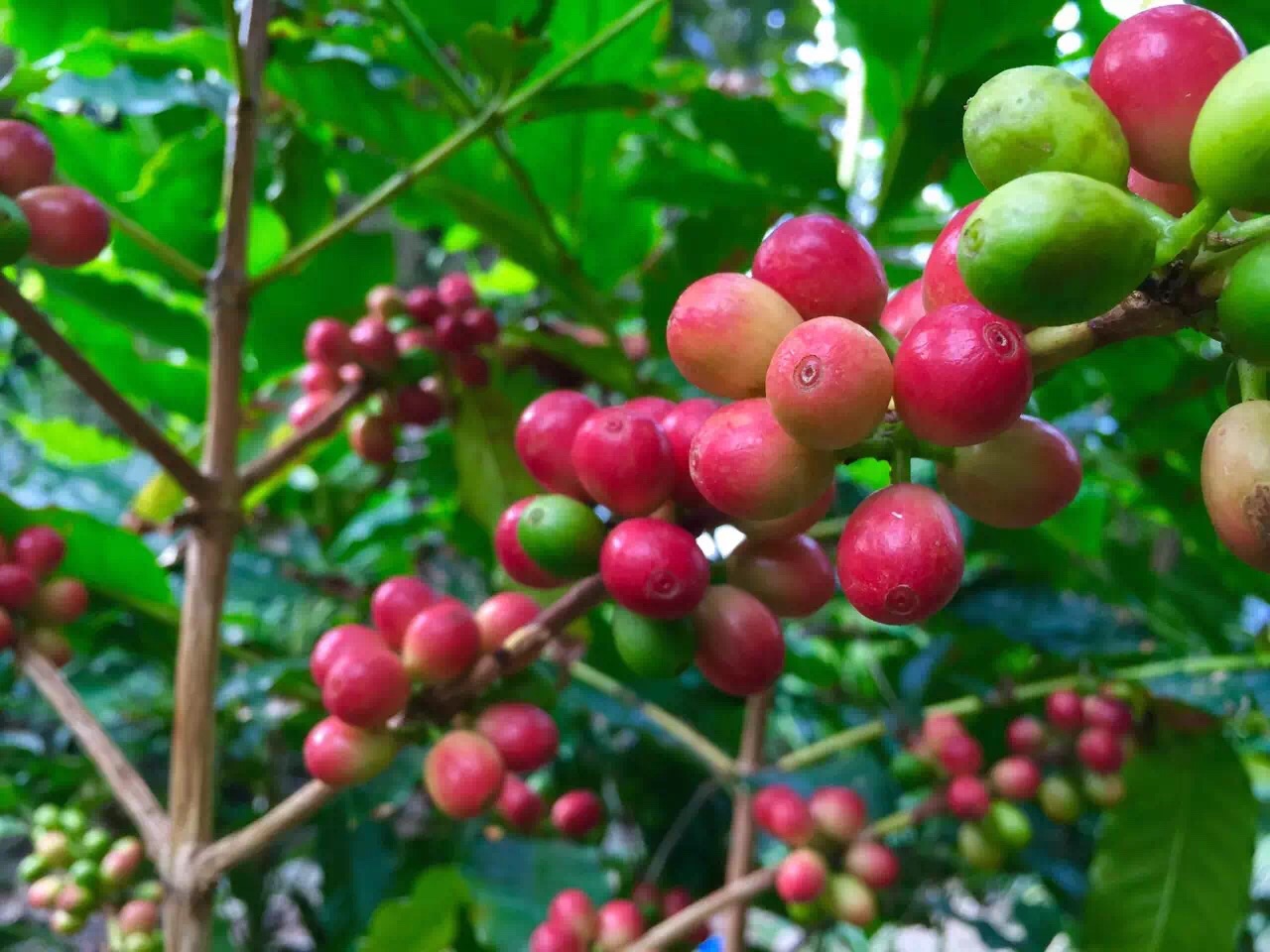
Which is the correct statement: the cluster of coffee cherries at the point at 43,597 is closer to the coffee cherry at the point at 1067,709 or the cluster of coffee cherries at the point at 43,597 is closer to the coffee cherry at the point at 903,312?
the coffee cherry at the point at 903,312

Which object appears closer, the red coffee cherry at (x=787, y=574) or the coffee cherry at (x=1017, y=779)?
the red coffee cherry at (x=787, y=574)

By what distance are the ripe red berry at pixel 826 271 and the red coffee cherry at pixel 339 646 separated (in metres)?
0.32

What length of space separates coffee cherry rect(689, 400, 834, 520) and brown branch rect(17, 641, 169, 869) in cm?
54

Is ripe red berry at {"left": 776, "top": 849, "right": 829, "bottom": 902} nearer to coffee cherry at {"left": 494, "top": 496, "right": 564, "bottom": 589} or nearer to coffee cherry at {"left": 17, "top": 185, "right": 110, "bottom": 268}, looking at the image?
coffee cherry at {"left": 494, "top": 496, "right": 564, "bottom": 589}

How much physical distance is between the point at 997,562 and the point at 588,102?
78 cm

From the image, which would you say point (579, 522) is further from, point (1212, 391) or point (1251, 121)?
point (1212, 391)

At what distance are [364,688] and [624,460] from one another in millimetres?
223

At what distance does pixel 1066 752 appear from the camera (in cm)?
99

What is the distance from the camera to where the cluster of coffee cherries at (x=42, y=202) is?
545 mm

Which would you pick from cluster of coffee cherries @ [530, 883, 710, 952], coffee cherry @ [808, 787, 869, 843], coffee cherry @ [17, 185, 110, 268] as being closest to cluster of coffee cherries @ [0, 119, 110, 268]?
coffee cherry @ [17, 185, 110, 268]

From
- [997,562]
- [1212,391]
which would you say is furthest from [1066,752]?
[1212,391]

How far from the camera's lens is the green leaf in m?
0.85

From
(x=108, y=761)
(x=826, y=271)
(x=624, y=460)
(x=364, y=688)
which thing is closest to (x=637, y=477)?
(x=624, y=460)

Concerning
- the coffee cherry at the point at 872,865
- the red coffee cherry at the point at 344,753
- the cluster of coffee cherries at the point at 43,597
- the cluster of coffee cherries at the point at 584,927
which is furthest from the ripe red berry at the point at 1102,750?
the cluster of coffee cherries at the point at 43,597
